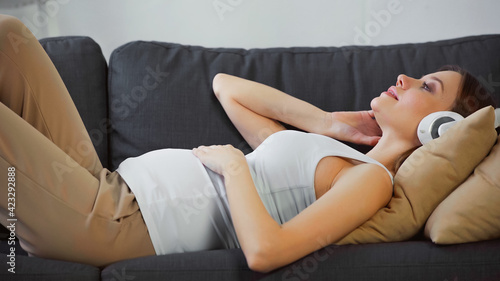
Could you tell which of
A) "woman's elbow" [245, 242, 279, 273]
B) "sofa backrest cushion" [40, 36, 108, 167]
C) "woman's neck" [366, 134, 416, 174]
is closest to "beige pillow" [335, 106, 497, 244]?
"woman's neck" [366, 134, 416, 174]

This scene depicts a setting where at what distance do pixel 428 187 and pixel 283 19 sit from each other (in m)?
1.31

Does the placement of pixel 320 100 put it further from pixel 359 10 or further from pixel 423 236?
pixel 359 10

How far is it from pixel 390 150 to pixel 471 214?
14.1 inches

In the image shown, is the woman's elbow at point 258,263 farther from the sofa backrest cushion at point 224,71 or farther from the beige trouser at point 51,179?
the sofa backrest cushion at point 224,71

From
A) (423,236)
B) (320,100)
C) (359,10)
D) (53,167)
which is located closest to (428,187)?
(423,236)

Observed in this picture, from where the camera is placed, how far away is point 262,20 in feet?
8.09

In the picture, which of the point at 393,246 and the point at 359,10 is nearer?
the point at 393,246

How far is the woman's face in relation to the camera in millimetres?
1577

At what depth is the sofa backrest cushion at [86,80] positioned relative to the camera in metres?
1.81

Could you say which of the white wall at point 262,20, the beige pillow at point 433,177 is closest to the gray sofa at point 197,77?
the beige pillow at point 433,177

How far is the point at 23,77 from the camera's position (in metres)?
1.32

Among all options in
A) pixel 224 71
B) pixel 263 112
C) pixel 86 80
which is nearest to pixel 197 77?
pixel 224 71

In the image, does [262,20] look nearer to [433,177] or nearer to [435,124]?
[435,124]

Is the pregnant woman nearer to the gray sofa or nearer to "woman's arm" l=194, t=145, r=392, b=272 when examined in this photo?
"woman's arm" l=194, t=145, r=392, b=272
